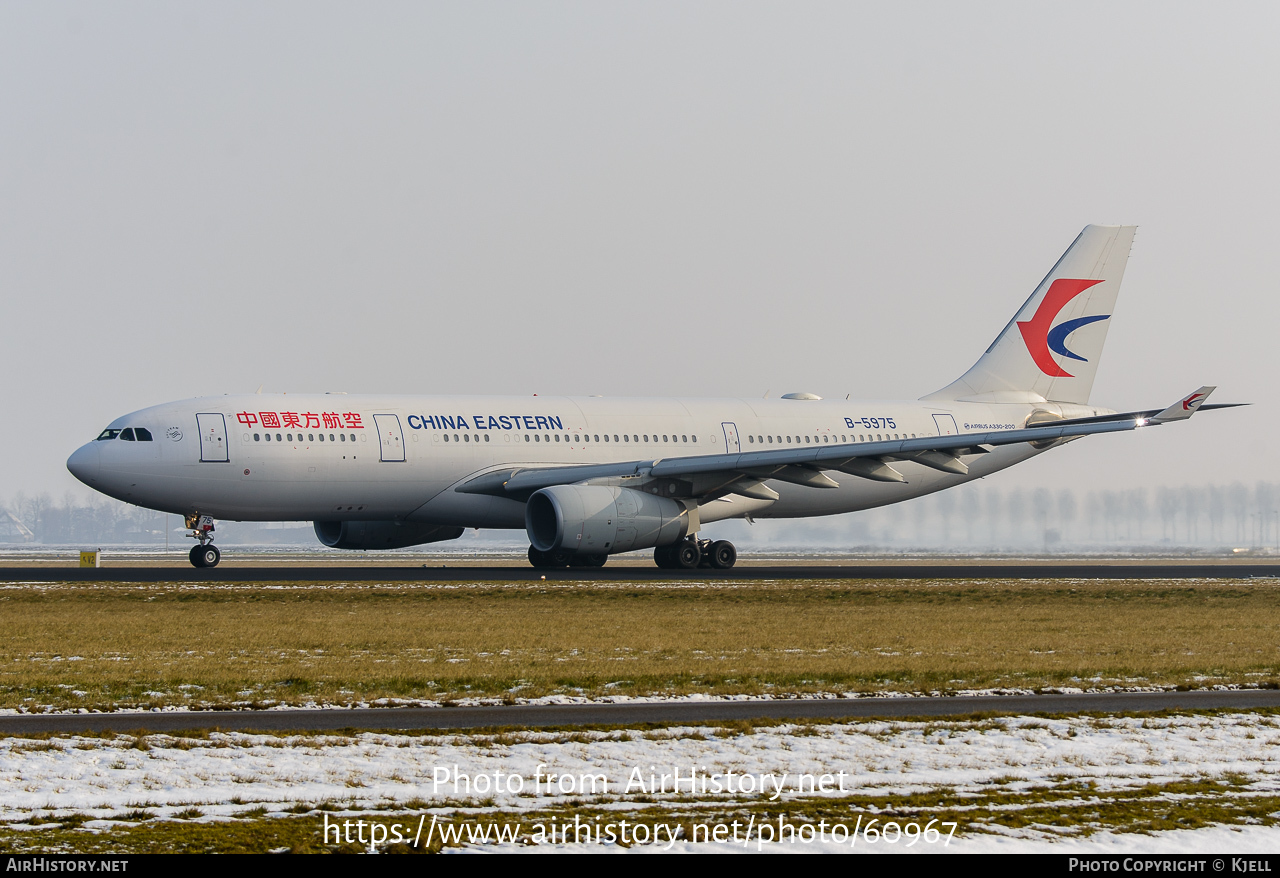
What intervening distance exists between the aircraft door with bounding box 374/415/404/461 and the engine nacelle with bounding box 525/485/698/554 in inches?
131

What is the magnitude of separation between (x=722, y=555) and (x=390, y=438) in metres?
9.23

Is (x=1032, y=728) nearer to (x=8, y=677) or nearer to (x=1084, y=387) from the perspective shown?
(x=8, y=677)

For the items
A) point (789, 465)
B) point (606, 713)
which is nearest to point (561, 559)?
point (789, 465)

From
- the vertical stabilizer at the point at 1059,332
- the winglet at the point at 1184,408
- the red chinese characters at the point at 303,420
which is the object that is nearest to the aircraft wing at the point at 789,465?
the winglet at the point at 1184,408

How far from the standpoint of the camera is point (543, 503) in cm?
3438

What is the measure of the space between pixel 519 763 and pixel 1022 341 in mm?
37074

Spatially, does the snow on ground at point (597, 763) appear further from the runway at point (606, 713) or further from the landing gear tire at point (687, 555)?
the landing gear tire at point (687, 555)

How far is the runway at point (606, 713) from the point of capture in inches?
464

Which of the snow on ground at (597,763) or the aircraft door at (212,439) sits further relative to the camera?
the aircraft door at (212,439)

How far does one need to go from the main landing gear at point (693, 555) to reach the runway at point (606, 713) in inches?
901

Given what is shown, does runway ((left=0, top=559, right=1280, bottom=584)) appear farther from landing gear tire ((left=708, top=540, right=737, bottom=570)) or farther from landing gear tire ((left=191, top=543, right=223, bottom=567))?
landing gear tire ((left=708, top=540, right=737, bottom=570))

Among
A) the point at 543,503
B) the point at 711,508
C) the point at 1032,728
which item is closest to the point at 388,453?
the point at 543,503

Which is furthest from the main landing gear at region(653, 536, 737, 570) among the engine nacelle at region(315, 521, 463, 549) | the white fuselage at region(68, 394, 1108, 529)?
the engine nacelle at region(315, 521, 463, 549)

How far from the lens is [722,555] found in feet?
124
